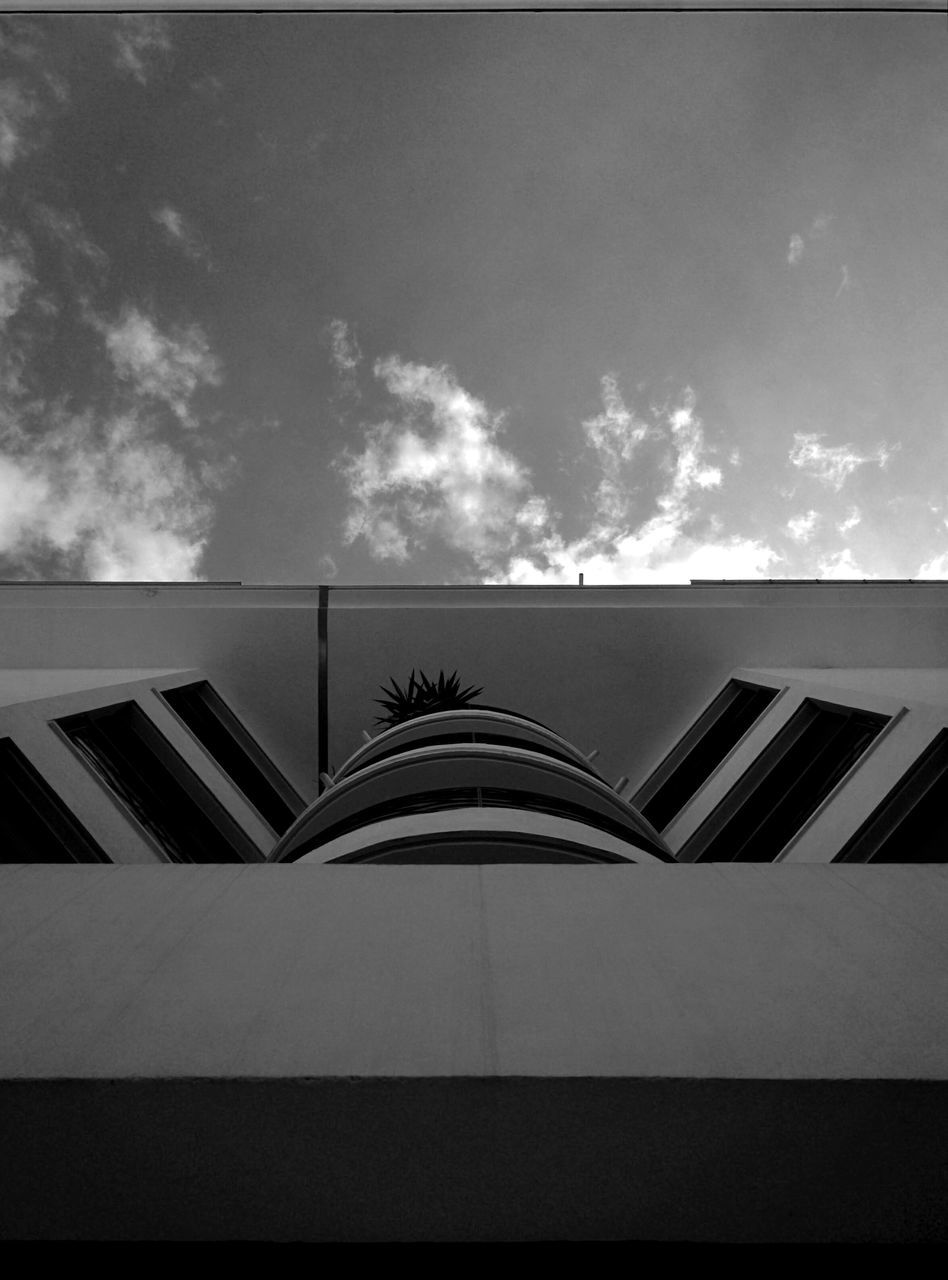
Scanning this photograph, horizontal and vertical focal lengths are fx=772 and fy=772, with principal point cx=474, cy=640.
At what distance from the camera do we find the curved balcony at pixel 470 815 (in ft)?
19.9

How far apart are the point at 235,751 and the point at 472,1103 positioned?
12.6 m

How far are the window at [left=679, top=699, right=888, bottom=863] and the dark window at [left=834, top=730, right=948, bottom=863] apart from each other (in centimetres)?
174

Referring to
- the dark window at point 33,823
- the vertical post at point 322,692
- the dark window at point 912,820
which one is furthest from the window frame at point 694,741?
the dark window at point 33,823

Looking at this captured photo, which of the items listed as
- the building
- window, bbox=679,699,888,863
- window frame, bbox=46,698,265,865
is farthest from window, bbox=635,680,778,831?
window frame, bbox=46,698,265,865

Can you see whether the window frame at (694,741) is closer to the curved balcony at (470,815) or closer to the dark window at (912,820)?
the dark window at (912,820)

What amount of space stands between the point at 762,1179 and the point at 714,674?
A: 13341 millimetres

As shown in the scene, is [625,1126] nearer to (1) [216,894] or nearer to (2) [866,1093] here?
(2) [866,1093]

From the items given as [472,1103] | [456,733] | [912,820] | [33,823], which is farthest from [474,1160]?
[456,733]

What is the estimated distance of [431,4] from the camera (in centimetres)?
857

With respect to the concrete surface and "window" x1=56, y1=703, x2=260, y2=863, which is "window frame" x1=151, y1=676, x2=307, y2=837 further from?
the concrete surface

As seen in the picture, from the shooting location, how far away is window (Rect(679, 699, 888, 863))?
1012 cm

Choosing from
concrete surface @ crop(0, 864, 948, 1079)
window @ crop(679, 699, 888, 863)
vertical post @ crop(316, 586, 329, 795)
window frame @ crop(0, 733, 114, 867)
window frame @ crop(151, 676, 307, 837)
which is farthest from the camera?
vertical post @ crop(316, 586, 329, 795)

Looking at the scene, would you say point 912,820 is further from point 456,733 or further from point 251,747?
point 251,747

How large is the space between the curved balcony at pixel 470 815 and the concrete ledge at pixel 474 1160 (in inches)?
118
